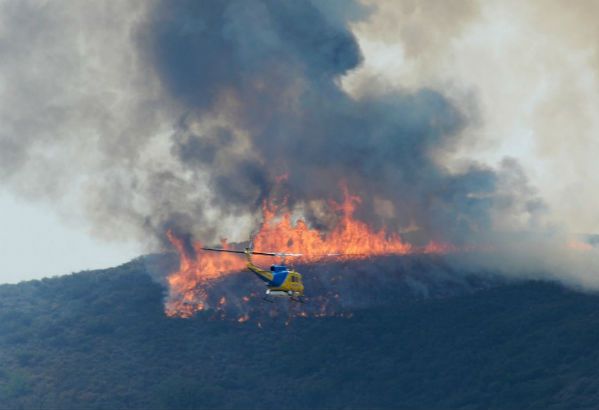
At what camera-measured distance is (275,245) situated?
189875 millimetres

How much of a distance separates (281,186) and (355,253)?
46.5 feet

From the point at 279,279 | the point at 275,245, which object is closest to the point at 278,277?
the point at 279,279


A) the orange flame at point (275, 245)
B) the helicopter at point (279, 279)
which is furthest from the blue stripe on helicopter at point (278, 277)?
the orange flame at point (275, 245)

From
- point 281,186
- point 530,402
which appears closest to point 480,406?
point 530,402

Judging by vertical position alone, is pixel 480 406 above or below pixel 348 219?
below

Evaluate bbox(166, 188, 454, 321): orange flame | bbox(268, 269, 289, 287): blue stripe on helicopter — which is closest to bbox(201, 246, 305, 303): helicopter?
bbox(268, 269, 289, 287): blue stripe on helicopter

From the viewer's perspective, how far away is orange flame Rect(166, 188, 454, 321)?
191 meters

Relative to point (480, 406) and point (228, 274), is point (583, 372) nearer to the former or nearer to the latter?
point (480, 406)

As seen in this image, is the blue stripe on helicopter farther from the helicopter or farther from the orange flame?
the orange flame

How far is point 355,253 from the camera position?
19975 cm

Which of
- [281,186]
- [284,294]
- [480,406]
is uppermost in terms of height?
[281,186]

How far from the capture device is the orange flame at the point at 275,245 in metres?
→ 191

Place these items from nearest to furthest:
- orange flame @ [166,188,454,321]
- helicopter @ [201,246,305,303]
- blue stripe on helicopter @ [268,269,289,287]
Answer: blue stripe on helicopter @ [268,269,289,287] → helicopter @ [201,246,305,303] → orange flame @ [166,188,454,321]

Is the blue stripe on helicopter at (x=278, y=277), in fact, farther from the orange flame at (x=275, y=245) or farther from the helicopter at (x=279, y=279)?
the orange flame at (x=275, y=245)
